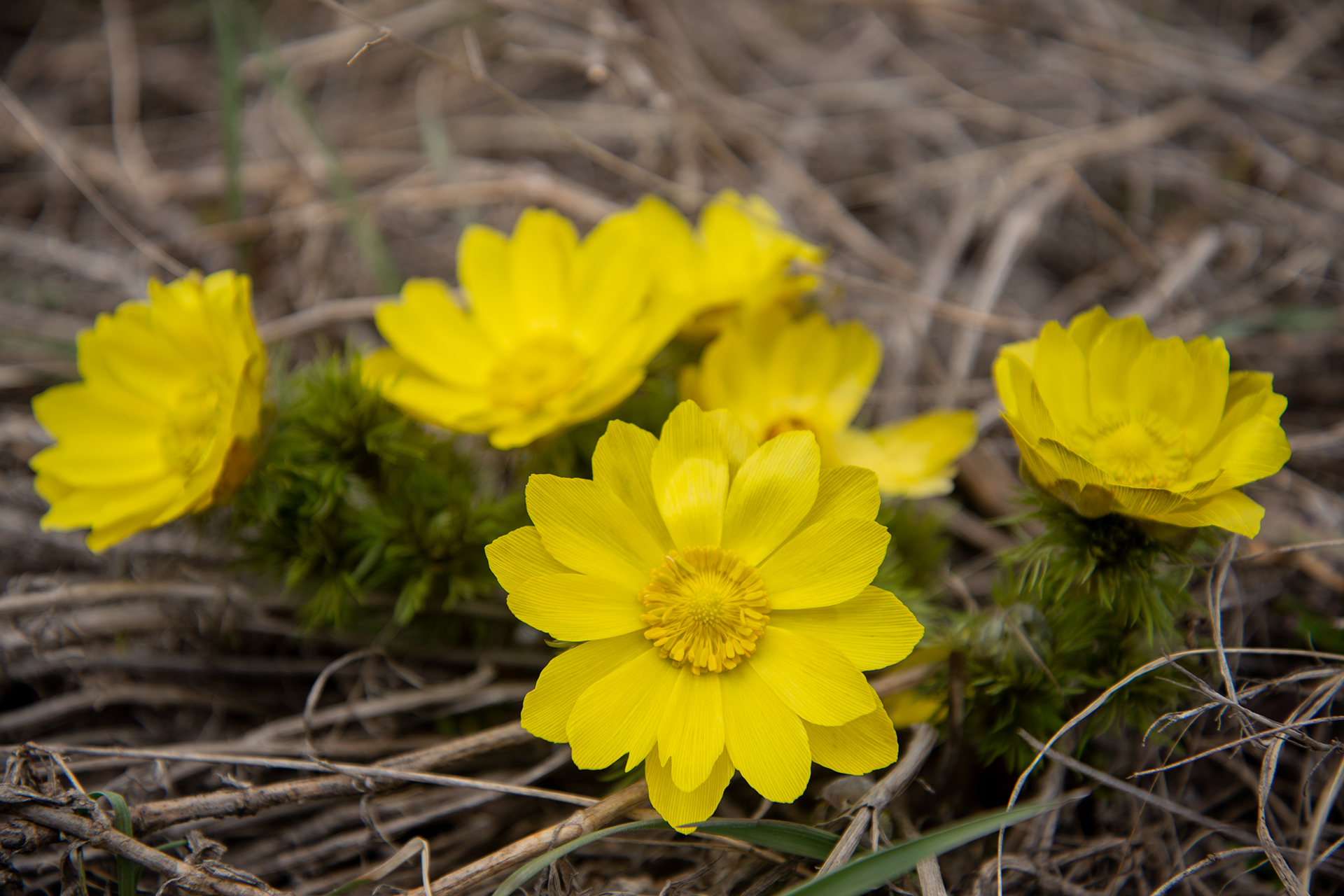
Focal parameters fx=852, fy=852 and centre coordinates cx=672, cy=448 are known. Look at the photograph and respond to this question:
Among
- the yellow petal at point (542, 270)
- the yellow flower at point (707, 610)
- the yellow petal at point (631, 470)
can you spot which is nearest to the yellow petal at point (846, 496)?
the yellow flower at point (707, 610)

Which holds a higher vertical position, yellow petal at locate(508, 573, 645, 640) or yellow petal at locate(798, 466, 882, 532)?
yellow petal at locate(798, 466, 882, 532)

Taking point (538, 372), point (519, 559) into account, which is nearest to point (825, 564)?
point (519, 559)

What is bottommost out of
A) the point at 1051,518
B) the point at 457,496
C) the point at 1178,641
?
the point at 1178,641

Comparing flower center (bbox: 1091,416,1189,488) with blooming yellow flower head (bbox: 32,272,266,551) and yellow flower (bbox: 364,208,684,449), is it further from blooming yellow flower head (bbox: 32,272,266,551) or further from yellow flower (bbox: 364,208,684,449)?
blooming yellow flower head (bbox: 32,272,266,551)

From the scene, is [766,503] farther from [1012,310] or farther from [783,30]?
[783,30]

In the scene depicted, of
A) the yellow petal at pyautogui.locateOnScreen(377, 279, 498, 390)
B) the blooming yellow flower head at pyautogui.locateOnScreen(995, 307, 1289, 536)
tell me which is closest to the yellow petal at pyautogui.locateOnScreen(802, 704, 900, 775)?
the blooming yellow flower head at pyautogui.locateOnScreen(995, 307, 1289, 536)

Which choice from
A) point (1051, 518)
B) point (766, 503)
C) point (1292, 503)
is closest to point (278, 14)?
point (766, 503)
